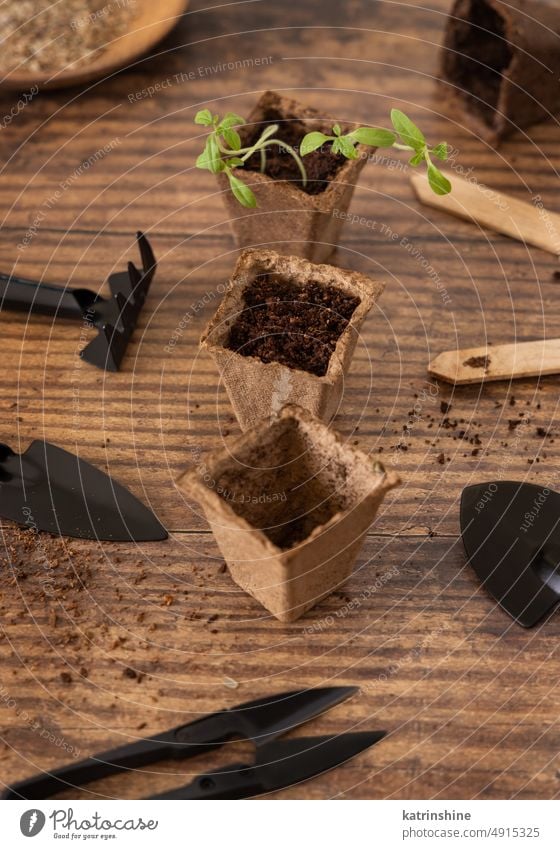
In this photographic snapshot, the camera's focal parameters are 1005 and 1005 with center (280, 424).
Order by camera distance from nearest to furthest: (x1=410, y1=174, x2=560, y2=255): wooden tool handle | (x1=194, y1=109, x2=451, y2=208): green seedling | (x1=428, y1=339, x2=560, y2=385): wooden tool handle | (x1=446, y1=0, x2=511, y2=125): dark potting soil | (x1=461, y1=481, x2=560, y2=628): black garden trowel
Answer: (x1=461, y1=481, x2=560, y2=628): black garden trowel
(x1=194, y1=109, x2=451, y2=208): green seedling
(x1=428, y1=339, x2=560, y2=385): wooden tool handle
(x1=410, y1=174, x2=560, y2=255): wooden tool handle
(x1=446, y1=0, x2=511, y2=125): dark potting soil

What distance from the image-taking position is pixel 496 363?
1.41 meters

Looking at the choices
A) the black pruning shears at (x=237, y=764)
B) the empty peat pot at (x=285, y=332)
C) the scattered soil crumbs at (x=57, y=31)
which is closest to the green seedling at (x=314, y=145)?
the empty peat pot at (x=285, y=332)

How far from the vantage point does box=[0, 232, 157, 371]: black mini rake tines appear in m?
1.43

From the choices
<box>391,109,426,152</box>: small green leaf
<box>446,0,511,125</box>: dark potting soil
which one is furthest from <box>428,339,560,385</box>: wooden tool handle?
<box>446,0,511,125</box>: dark potting soil

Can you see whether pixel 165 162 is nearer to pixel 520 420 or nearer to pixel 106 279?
pixel 106 279

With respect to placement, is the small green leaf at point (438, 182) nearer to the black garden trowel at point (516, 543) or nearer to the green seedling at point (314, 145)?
the green seedling at point (314, 145)

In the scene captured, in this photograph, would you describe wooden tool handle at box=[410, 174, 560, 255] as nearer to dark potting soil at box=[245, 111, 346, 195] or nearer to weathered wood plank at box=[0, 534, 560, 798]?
dark potting soil at box=[245, 111, 346, 195]

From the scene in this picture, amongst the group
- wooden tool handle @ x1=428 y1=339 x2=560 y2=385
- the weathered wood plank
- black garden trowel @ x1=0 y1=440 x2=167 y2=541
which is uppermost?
wooden tool handle @ x1=428 y1=339 x2=560 y2=385

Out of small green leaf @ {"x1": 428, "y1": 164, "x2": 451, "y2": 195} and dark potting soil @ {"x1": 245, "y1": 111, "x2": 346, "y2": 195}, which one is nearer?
small green leaf @ {"x1": 428, "y1": 164, "x2": 451, "y2": 195}

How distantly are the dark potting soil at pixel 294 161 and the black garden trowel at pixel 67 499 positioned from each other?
1.68ft

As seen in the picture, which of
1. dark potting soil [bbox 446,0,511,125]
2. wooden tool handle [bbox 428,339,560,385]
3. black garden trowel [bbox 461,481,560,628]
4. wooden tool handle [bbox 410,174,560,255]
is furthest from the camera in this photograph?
dark potting soil [bbox 446,0,511,125]

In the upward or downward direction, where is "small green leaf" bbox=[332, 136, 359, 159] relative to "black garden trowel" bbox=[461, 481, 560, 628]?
upward

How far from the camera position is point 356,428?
1372 millimetres

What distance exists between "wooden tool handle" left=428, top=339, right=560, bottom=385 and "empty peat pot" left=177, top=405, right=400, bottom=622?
32 centimetres
